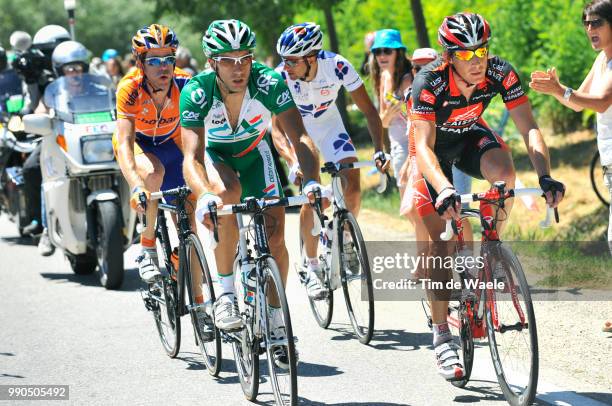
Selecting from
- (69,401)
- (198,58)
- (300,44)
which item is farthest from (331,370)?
(198,58)

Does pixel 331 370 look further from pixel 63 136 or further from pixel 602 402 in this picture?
pixel 63 136

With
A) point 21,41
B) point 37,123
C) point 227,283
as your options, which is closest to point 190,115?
point 227,283

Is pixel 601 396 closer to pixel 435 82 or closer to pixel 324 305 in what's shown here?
pixel 435 82

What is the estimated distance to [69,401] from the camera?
7082mm

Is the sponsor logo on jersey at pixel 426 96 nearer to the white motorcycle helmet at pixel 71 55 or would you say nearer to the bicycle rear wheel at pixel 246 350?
the bicycle rear wheel at pixel 246 350

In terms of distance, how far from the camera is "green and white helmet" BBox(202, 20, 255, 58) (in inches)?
272

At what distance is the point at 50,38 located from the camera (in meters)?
13.8

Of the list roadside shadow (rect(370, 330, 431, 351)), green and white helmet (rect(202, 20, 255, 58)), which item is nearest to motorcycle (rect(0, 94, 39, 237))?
roadside shadow (rect(370, 330, 431, 351))

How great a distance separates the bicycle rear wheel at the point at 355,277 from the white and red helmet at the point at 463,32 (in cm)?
180

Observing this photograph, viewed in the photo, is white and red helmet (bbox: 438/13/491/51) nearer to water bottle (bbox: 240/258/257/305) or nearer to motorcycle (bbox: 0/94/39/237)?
water bottle (bbox: 240/258/257/305)

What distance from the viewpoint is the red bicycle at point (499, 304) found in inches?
236

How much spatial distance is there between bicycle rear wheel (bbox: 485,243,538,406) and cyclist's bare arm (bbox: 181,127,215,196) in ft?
5.54

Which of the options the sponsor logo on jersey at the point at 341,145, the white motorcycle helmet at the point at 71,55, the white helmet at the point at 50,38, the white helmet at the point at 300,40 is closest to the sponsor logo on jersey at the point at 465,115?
the white helmet at the point at 300,40

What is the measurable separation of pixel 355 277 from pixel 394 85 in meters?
3.11
